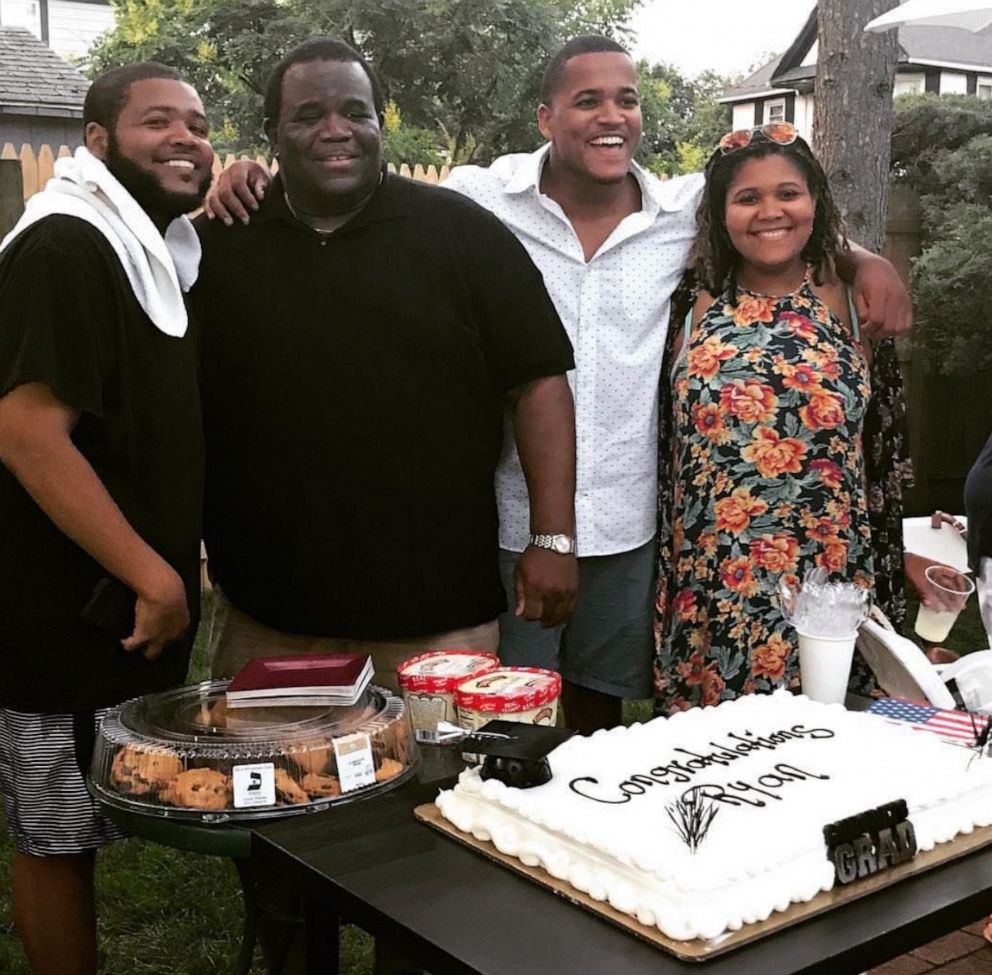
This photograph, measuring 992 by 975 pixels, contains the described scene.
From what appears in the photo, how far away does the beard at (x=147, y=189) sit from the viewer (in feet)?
8.08

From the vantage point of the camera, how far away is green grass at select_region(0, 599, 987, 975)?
3238mm

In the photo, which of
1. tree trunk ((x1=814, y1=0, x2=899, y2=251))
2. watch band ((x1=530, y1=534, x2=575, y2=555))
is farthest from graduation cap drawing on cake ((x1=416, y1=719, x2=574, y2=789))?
tree trunk ((x1=814, y1=0, x2=899, y2=251))

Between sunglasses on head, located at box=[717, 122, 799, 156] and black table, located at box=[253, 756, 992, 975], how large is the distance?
1.85 meters

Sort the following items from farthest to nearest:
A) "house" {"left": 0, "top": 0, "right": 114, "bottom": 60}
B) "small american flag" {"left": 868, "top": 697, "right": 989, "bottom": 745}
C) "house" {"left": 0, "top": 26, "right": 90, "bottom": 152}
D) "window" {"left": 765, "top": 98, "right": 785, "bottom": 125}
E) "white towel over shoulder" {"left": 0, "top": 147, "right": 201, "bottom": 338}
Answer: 1. "house" {"left": 0, "top": 0, "right": 114, "bottom": 60}
2. "window" {"left": 765, "top": 98, "right": 785, "bottom": 125}
3. "house" {"left": 0, "top": 26, "right": 90, "bottom": 152}
4. "white towel over shoulder" {"left": 0, "top": 147, "right": 201, "bottom": 338}
5. "small american flag" {"left": 868, "top": 697, "right": 989, "bottom": 745}

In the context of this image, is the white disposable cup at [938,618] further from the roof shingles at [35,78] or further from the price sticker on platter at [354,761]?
the roof shingles at [35,78]

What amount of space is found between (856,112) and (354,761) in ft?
14.2

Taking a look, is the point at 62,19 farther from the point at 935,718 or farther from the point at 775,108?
the point at 935,718

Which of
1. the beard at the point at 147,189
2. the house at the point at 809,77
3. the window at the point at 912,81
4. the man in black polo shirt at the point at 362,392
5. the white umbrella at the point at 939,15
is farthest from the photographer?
the window at the point at 912,81

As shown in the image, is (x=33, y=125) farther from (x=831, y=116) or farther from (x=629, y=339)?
(x=629, y=339)

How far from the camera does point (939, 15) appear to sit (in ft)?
15.6

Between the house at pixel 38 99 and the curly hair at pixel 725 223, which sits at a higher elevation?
the house at pixel 38 99

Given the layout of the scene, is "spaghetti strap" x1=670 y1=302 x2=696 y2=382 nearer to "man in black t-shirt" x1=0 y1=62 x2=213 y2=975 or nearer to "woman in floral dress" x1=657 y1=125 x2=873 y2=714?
"woman in floral dress" x1=657 y1=125 x2=873 y2=714

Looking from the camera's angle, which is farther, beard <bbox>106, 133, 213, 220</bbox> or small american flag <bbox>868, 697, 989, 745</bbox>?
beard <bbox>106, 133, 213, 220</bbox>

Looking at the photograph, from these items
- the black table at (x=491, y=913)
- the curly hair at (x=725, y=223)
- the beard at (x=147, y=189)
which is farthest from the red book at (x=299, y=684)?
the curly hair at (x=725, y=223)
